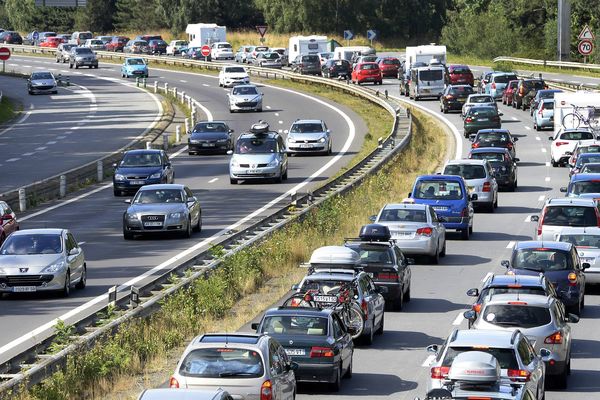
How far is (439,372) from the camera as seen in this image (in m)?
18.0

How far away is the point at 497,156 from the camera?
165 feet

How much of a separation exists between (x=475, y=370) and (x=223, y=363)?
10.2 feet

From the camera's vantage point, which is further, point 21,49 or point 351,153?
point 21,49

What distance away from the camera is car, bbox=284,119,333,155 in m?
60.7

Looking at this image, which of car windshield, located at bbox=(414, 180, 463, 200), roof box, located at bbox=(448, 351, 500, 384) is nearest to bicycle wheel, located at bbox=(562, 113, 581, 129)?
car windshield, located at bbox=(414, 180, 463, 200)

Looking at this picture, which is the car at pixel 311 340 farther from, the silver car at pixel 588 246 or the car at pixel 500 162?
the car at pixel 500 162

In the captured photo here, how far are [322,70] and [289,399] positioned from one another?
8542 cm

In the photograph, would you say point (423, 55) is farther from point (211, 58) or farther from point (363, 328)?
point (363, 328)

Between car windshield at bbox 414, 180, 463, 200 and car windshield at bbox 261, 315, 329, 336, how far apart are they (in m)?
18.5

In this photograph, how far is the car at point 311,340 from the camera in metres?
20.9

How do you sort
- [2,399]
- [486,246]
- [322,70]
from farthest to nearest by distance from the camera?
1. [322,70]
2. [486,246]
3. [2,399]

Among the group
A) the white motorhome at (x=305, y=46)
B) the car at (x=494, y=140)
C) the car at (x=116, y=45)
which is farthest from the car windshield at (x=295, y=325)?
the car at (x=116, y=45)

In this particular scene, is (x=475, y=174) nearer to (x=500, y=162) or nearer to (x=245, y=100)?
(x=500, y=162)

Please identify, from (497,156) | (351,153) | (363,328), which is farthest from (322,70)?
(363,328)
